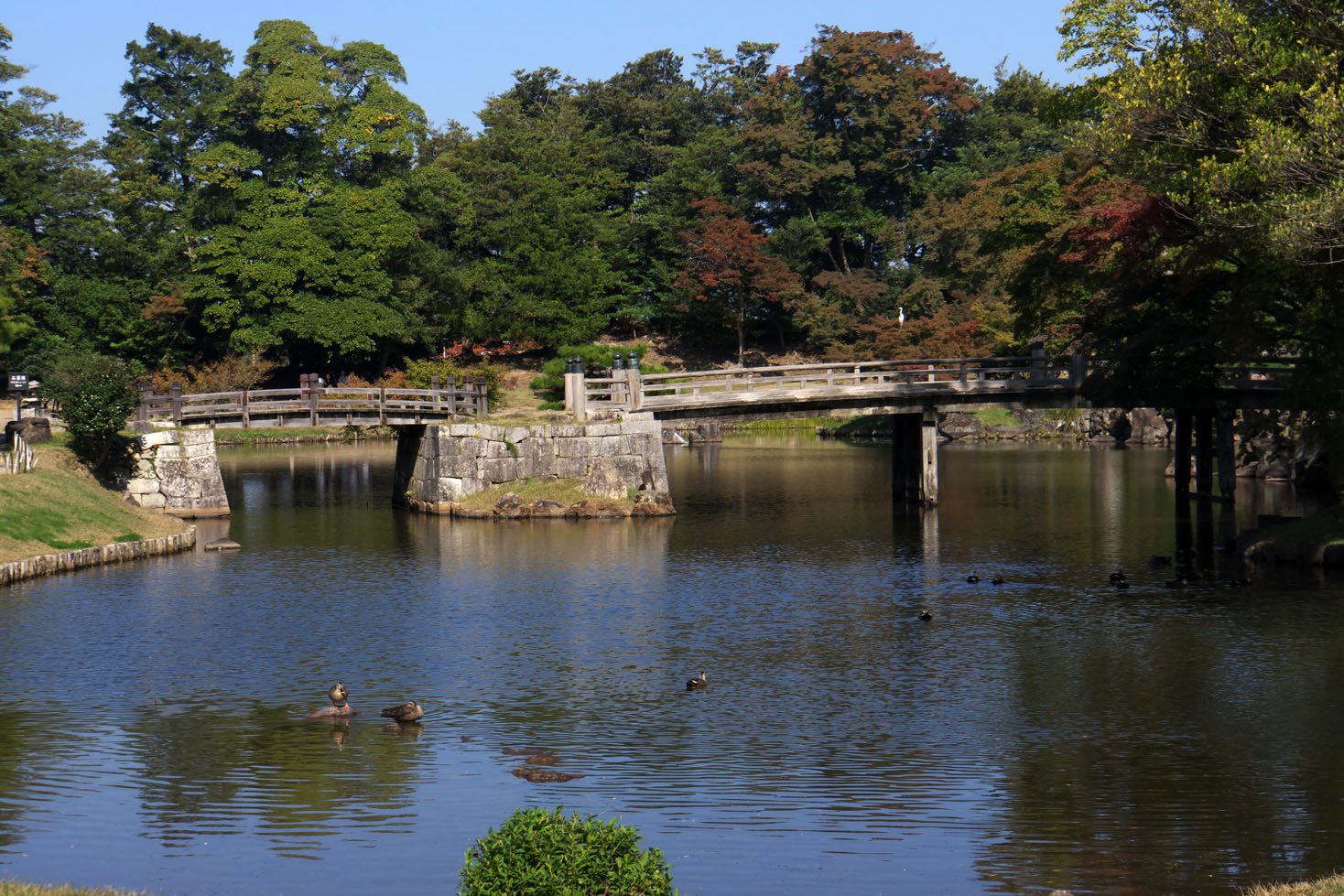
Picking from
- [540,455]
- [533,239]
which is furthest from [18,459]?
[533,239]

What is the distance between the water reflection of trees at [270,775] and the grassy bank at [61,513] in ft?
43.1

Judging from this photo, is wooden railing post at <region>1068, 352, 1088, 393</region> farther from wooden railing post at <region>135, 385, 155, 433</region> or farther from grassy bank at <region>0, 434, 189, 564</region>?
wooden railing post at <region>135, 385, 155, 433</region>

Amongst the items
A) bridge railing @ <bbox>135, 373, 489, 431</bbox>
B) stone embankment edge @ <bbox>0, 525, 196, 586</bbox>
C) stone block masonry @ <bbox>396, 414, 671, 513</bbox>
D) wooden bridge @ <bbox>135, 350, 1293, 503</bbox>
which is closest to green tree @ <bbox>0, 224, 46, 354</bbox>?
bridge railing @ <bbox>135, 373, 489, 431</bbox>

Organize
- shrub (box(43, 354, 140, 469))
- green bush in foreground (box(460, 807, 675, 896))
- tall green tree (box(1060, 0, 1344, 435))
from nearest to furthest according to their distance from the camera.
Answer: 1. green bush in foreground (box(460, 807, 675, 896))
2. tall green tree (box(1060, 0, 1344, 435))
3. shrub (box(43, 354, 140, 469))

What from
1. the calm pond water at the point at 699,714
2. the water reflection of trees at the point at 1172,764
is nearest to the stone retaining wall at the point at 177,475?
the calm pond water at the point at 699,714

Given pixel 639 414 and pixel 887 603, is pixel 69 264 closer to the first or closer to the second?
pixel 639 414

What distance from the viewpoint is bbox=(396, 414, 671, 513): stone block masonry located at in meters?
39.6

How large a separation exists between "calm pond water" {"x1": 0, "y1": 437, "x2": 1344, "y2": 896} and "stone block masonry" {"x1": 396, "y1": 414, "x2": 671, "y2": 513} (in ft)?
16.1

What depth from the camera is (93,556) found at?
3042 cm

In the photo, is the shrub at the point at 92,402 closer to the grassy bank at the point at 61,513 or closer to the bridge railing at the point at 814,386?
the grassy bank at the point at 61,513

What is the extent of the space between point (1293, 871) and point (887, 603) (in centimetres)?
1502

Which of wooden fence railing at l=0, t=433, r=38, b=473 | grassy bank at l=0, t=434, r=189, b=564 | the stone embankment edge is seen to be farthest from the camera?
wooden fence railing at l=0, t=433, r=38, b=473

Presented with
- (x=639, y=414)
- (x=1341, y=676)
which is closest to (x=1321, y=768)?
(x=1341, y=676)

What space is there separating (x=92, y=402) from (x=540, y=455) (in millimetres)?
12511
